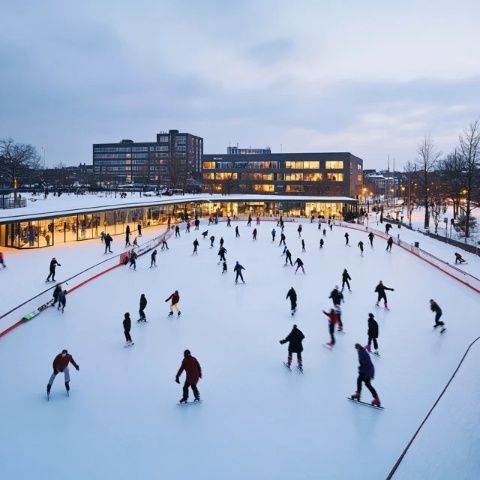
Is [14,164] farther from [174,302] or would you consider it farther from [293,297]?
[293,297]

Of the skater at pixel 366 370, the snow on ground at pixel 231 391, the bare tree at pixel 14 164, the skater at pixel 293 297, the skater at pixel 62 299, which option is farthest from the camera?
Result: the bare tree at pixel 14 164

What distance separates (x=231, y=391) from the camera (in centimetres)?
880

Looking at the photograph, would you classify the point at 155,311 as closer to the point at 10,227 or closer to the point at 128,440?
the point at 128,440

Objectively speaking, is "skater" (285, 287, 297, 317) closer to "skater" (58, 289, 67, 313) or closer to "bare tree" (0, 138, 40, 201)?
"skater" (58, 289, 67, 313)

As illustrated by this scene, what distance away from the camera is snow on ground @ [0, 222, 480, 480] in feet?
21.5

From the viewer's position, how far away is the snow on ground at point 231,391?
656cm

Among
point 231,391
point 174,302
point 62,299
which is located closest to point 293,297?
point 174,302

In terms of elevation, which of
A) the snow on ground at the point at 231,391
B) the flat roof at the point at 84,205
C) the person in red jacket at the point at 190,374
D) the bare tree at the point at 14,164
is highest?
the bare tree at the point at 14,164

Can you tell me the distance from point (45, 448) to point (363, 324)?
9302mm

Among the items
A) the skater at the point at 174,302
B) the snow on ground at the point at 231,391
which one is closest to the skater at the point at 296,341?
the snow on ground at the point at 231,391

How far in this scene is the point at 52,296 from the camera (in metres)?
15.2

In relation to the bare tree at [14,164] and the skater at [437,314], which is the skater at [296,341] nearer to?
the skater at [437,314]

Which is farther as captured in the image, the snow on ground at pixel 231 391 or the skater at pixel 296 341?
the skater at pixel 296 341

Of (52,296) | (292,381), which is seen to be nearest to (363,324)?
(292,381)
